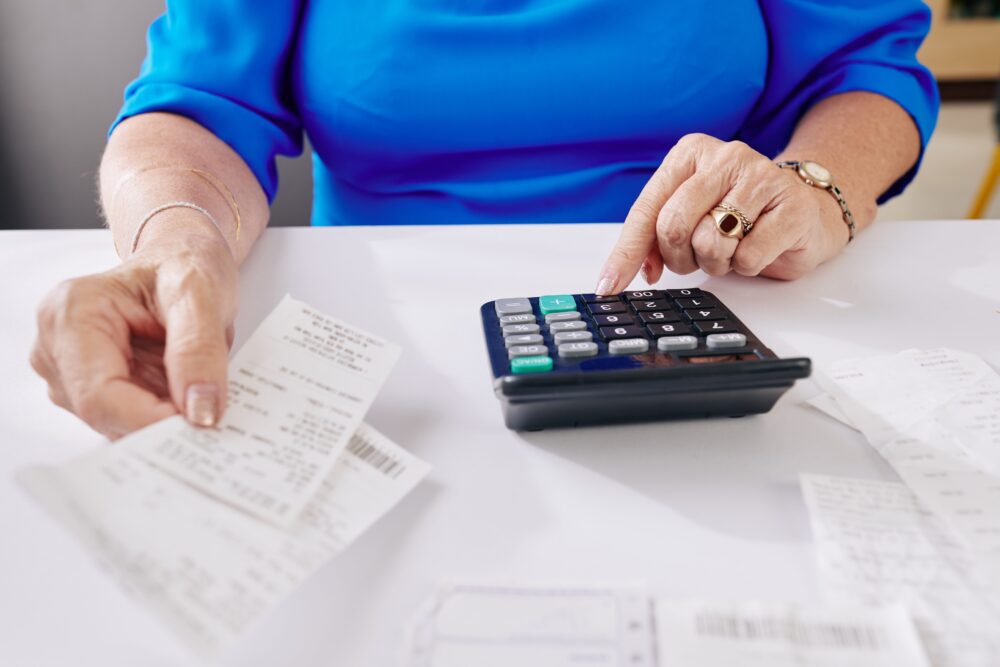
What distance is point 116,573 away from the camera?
26 cm

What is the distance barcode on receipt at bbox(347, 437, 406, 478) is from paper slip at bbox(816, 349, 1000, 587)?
9.2 inches

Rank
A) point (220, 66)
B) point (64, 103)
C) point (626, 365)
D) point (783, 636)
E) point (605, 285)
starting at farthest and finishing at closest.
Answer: point (64, 103), point (220, 66), point (605, 285), point (626, 365), point (783, 636)

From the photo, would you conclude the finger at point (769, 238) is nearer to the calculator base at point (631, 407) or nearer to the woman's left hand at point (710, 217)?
the woman's left hand at point (710, 217)

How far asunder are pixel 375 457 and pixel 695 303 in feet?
0.70

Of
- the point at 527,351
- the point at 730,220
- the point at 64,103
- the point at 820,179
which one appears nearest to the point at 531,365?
the point at 527,351

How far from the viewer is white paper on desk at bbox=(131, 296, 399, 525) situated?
12.1 inches

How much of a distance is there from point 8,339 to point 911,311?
0.59 m

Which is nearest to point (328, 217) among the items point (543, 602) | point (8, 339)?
point (8, 339)

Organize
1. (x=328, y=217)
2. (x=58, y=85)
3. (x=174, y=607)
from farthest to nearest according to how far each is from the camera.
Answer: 1. (x=58, y=85)
2. (x=328, y=217)
3. (x=174, y=607)

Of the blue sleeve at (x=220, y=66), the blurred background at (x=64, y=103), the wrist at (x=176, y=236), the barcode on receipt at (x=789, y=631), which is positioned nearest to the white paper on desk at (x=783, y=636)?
the barcode on receipt at (x=789, y=631)

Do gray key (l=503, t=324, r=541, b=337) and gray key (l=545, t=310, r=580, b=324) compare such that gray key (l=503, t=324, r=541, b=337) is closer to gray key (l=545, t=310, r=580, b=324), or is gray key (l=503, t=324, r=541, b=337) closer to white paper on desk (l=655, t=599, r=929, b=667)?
gray key (l=545, t=310, r=580, b=324)

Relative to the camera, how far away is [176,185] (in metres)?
0.51

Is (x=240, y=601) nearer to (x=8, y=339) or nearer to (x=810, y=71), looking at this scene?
(x=8, y=339)

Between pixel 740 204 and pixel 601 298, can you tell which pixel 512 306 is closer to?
pixel 601 298
